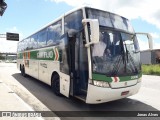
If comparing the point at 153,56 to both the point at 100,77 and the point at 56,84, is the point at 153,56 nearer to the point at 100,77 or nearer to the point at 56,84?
the point at 56,84

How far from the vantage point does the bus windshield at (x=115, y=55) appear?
722 centimetres

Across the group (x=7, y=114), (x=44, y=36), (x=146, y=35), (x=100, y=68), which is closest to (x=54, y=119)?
(x=7, y=114)

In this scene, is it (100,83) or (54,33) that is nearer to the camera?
(100,83)

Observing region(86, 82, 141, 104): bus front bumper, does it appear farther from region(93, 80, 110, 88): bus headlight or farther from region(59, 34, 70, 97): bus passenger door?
region(59, 34, 70, 97): bus passenger door

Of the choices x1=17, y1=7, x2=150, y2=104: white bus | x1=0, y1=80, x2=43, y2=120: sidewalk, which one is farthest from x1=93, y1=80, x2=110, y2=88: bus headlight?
x1=0, y1=80, x2=43, y2=120: sidewalk

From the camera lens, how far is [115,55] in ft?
24.6

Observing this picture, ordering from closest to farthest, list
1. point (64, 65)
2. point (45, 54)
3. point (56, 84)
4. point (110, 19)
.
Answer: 1. point (110, 19)
2. point (64, 65)
3. point (56, 84)
4. point (45, 54)

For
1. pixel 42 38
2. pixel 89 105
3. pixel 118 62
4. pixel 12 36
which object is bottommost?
pixel 89 105

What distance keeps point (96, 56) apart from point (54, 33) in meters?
3.98

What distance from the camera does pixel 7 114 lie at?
6926 millimetres

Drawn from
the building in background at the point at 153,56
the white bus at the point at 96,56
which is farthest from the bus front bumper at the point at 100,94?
the building in background at the point at 153,56

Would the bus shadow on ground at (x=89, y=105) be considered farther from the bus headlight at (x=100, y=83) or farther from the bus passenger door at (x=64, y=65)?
the bus headlight at (x=100, y=83)

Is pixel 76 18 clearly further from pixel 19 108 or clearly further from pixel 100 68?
pixel 19 108

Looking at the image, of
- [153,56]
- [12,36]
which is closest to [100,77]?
[153,56]
